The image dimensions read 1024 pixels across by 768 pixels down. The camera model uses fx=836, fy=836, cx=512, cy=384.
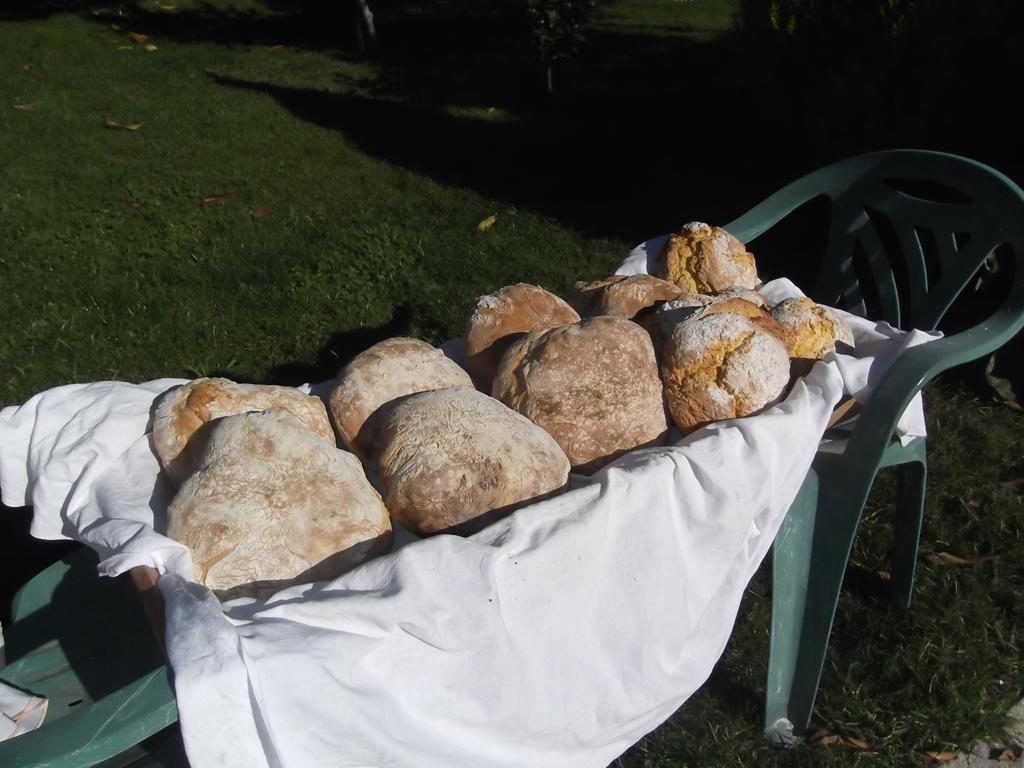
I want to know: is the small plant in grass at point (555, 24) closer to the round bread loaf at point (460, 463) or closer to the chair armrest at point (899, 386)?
the chair armrest at point (899, 386)

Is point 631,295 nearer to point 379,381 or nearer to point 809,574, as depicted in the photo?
point 379,381

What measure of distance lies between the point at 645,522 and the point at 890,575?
1869 mm

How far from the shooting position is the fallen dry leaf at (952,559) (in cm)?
324

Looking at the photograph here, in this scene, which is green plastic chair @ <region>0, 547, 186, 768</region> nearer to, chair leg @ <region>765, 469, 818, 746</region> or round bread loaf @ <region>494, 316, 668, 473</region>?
round bread loaf @ <region>494, 316, 668, 473</region>

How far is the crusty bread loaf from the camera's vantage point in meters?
2.40

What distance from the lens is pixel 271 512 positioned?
169 cm

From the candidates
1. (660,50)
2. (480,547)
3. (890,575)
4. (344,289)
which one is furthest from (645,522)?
(660,50)

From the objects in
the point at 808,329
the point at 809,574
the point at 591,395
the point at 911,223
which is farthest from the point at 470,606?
the point at 911,223

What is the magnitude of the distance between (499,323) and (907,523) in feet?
5.16

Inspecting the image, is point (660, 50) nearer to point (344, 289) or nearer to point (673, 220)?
point (673, 220)

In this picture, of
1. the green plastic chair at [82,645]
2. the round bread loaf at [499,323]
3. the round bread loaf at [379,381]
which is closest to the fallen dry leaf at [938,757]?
the round bread loaf at [499,323]

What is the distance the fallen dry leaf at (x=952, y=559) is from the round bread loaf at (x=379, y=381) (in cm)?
216

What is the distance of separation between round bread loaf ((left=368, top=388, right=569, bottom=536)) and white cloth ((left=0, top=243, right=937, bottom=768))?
0.43 feet

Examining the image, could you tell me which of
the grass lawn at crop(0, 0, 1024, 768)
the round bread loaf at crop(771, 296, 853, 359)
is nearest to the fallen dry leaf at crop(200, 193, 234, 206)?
the grass lawn at crop(0, 0, 1024, 768)
